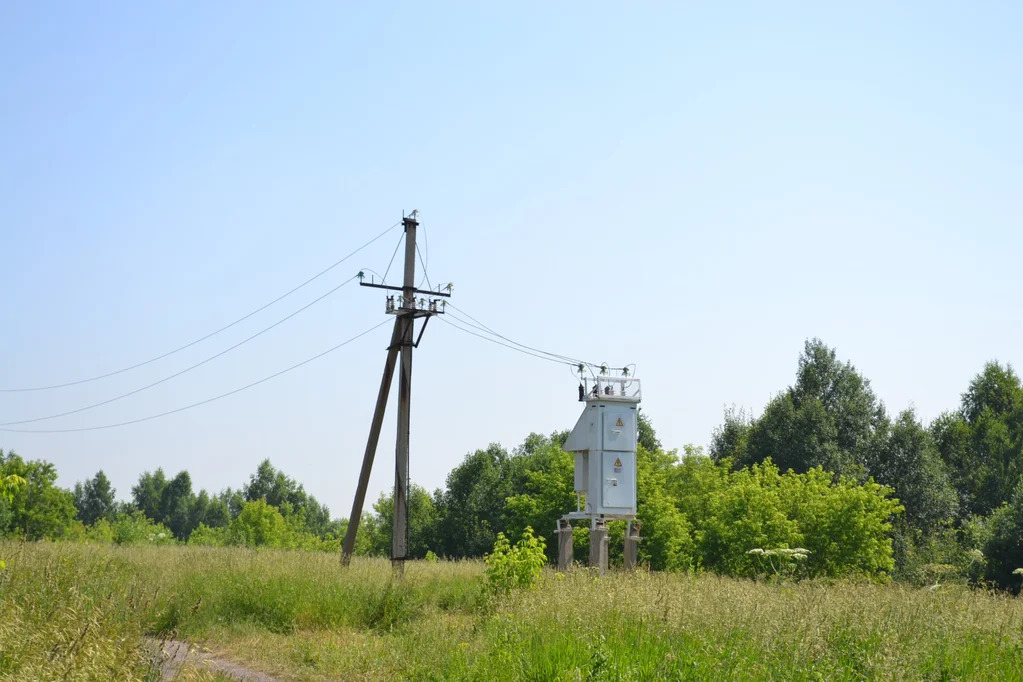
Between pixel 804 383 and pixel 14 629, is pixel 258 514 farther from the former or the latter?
pixel 14 629

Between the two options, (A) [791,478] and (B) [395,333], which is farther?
(A) [791,478]

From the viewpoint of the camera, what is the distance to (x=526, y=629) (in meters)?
11.2

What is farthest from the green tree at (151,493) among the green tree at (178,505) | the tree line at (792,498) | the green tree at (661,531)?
the green tree at (661,531)

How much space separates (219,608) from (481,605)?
441 cm

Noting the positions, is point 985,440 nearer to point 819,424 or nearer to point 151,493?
point 819,424

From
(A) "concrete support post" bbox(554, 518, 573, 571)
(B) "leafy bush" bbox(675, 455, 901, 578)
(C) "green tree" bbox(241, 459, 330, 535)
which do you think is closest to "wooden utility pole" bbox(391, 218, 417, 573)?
(A) "concrete support post" bbox(554, 518, 573, 571)

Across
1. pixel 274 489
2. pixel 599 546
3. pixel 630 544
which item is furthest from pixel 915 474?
pixel 274 489

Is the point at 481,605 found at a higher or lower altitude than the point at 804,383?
lower

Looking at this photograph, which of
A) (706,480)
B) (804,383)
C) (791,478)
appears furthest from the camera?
(804,383)

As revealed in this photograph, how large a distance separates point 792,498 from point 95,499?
12170 cm

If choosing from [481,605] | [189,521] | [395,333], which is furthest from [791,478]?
[189,521]

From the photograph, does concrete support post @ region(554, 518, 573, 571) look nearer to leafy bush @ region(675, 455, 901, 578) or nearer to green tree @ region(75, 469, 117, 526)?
leafy bush @ region(675, 455, 901, 578)

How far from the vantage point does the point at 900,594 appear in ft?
40.5

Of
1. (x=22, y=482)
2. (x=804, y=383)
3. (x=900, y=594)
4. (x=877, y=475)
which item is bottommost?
(x=900, y=594)
